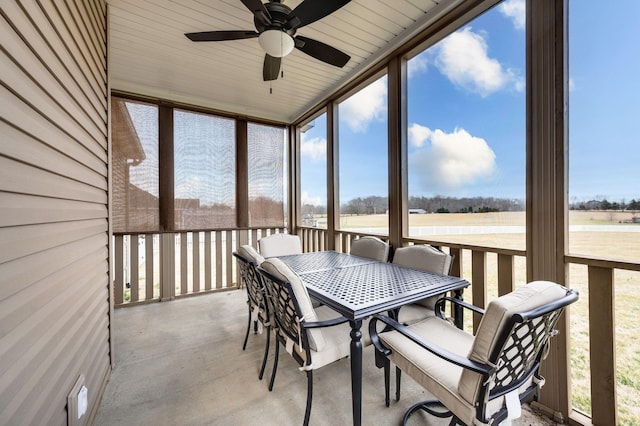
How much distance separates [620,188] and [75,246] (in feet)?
10.1

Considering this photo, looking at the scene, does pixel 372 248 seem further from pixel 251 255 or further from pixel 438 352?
pixel 438 352

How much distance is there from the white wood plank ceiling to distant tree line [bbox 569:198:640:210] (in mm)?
1825

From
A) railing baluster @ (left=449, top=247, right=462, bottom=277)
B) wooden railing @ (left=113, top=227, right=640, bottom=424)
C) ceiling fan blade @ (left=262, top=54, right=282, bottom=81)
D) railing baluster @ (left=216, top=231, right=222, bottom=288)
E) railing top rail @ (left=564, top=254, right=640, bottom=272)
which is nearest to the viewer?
railing top rail @ (left=564, top=254, right=640, bottom=272)

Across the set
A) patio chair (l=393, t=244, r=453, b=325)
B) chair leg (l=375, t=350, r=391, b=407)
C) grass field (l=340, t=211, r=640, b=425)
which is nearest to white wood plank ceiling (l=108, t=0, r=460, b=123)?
grass field (l=340, t=211, r=640, b=425)

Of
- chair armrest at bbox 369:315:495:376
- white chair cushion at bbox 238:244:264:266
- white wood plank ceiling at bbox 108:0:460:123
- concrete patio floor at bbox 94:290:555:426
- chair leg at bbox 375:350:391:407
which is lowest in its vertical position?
concrete patio floor at bbox 94:290:555:426

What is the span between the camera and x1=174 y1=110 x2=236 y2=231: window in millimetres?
3779

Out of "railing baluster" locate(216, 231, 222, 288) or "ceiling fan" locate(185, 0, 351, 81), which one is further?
"railing baluster" locate(216, 231, 222, 288)

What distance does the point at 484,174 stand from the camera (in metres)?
2.06

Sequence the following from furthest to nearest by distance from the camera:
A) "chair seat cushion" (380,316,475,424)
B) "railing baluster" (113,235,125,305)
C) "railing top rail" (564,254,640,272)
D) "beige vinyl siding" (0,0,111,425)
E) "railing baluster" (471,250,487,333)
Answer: "railing baluster" (113,235,125,305) < "railing baluster" (471,250,487,333) < "railing top rail" (564,254,640,272) < "chair seat cushion" (380,316,475,424) < "beige vinyl siding" (0,0,111,425)

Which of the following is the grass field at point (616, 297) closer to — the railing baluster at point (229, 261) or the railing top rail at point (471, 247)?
the railing top rail at point (471, 247)

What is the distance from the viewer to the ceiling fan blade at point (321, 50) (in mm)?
2066

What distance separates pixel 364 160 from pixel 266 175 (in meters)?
1.90

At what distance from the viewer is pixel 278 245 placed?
3139 millimetres

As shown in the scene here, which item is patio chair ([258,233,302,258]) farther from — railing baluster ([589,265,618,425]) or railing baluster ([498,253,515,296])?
railing baluster ([589,265,618,425])
